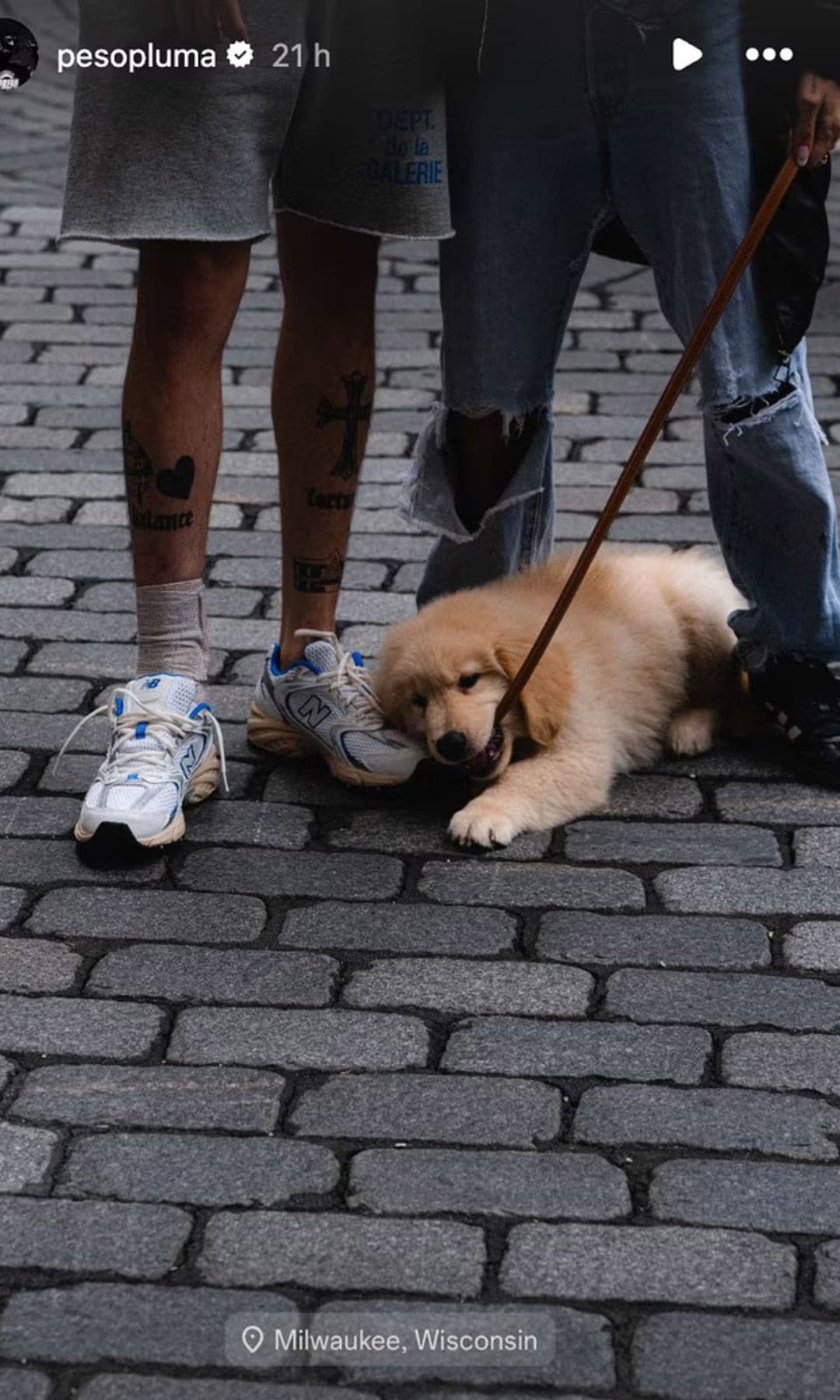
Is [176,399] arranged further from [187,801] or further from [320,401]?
[187,801]

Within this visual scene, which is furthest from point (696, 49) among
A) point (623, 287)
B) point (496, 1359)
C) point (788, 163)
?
point (623, 287)

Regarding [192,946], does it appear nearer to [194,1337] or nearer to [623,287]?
[194,1337]

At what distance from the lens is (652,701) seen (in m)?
4.17

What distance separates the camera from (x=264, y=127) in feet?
11.6

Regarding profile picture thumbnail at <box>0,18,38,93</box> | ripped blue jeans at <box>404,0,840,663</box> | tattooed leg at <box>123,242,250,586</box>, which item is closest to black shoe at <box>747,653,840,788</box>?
ripped blue jeans at <box>404,0,840,663</box>

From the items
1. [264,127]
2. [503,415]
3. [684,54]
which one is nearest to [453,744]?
[503,415]

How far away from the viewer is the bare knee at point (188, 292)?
3617 millimetres

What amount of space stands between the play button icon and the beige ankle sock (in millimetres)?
1379

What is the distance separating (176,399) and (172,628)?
480 mm

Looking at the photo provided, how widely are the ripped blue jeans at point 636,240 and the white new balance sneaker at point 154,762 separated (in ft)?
2.19

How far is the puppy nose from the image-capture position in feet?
12.6

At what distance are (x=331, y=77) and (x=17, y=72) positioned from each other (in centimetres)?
281

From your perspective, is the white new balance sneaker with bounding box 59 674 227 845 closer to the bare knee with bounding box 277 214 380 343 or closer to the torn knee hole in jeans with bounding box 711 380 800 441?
the bare knee with bounding box 277 214 380 343

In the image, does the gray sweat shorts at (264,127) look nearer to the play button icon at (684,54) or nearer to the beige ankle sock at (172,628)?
the play button icon at (684,54)
